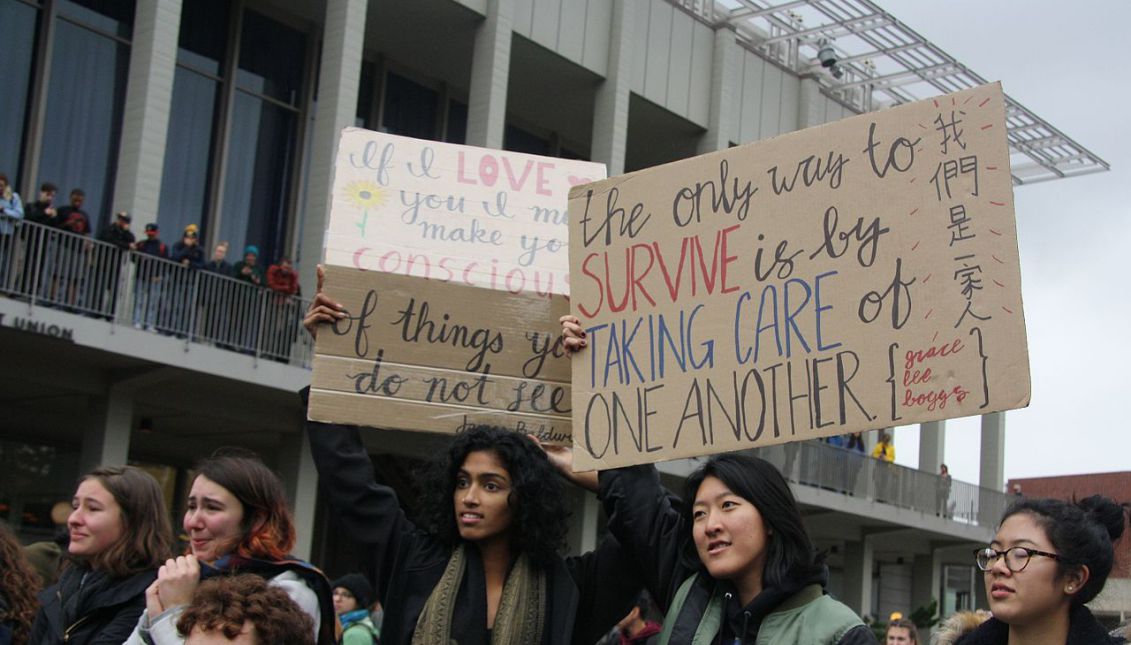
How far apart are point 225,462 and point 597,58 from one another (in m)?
18.0

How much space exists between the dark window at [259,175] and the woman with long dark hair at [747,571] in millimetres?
16445

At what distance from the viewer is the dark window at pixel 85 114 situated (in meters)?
17.6

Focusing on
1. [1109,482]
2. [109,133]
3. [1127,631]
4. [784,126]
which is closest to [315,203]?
[109,133]

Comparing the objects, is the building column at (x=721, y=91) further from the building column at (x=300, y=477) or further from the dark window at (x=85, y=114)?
the dark window at (x=85, y=114)

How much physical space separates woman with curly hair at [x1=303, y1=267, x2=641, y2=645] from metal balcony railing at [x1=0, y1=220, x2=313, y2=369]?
10.5 metres

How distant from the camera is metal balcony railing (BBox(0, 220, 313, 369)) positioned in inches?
558

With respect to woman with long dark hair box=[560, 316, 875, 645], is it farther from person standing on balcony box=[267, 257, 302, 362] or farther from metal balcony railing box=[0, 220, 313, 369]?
person standing on balcony box=[267, 257, 302, 362]

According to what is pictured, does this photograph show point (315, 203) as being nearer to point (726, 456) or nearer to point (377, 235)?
point (377, 235)

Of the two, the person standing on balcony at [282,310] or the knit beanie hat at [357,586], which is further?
the person standing on balcony at [282,310]

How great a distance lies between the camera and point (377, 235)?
5004 millimetres

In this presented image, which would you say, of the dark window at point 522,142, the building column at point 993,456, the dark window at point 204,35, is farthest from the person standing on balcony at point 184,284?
the building column at point 993,456

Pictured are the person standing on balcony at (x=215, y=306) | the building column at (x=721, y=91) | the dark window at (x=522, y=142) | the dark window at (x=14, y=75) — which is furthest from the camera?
the building column at (x=721, y=91)

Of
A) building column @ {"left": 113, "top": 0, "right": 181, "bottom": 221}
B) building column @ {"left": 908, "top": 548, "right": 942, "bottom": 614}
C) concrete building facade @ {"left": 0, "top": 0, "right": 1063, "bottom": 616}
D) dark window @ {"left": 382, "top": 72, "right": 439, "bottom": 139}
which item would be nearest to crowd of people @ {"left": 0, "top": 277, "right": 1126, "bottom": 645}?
concrete building facade @ {"left": 0, "top": 0, "right": 1063, "bottom": 616}

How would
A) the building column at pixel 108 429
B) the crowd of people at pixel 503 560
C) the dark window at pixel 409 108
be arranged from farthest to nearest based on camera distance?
the dark window at pixel 409 108 < the building column at pixel 108 429 < the crowd of people at pixel 503 560
